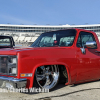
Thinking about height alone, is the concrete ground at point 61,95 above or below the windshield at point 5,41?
below

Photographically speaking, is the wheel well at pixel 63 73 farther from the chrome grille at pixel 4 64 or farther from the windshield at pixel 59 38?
the chrome grille at pixel 4 64

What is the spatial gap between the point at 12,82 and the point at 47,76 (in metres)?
0.85

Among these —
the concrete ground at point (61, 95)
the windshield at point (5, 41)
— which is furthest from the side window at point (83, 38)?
the windshield at point (5, 41)

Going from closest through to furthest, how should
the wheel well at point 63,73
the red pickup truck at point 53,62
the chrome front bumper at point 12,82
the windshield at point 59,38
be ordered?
the chrome front bumper at point 12,82, the red pickup truck at point 53,62, the wheel well at point 63,73, the windshield at point 59,38

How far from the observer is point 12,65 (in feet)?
9.53

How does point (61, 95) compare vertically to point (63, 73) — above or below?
below

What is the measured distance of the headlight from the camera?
2.89 meters

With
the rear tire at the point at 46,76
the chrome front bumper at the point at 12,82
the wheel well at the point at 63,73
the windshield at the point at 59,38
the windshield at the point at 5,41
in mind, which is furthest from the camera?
the windshield at the point at 5,41

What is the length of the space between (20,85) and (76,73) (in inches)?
55.2

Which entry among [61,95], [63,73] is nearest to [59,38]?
[63,73]

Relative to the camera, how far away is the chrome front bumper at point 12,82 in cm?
274

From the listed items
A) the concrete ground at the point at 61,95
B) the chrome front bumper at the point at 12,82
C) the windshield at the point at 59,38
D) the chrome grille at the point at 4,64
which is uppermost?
the windshield at the point at 59,38

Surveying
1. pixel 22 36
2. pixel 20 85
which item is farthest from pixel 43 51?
pixel 22 36

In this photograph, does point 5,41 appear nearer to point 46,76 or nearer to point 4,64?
point 4,64
